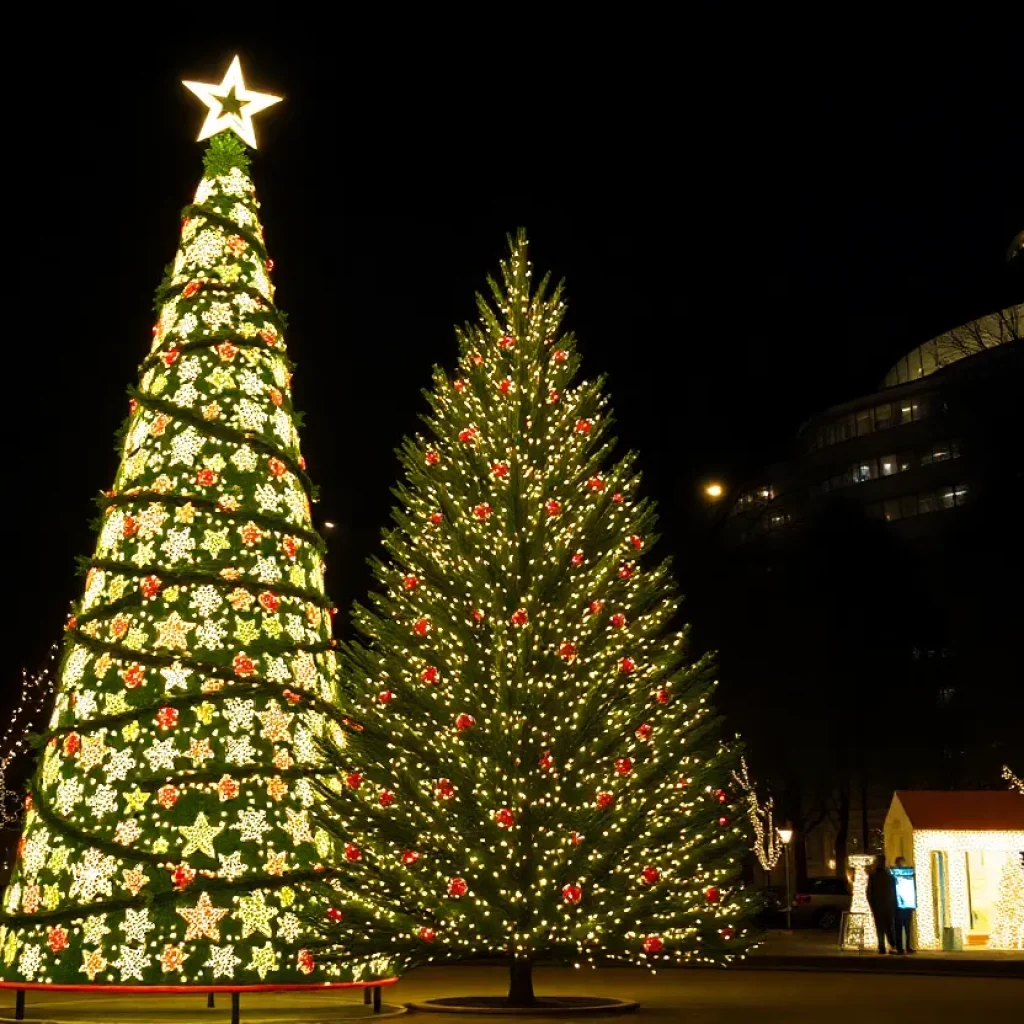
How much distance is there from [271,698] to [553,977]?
8.99 m

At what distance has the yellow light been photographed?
1599cm

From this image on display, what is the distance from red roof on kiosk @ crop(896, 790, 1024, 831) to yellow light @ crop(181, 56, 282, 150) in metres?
15.8

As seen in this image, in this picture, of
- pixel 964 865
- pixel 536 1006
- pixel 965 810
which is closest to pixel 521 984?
pixel 536 1006

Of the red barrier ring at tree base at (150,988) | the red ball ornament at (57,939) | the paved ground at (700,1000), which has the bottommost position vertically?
the paved ground at (700,1000)

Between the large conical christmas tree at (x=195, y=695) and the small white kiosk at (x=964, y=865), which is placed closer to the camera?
the large conical christmas tree at (x=195, y=695)

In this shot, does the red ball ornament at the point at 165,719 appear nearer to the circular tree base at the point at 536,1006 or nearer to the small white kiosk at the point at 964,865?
the circular tree base at the point at 536,1006

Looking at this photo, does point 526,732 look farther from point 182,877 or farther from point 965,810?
point 965,810

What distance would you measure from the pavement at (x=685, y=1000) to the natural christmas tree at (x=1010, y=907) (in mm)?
4276

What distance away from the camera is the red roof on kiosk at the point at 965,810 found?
81.1 feet

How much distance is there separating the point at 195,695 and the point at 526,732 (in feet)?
10.4

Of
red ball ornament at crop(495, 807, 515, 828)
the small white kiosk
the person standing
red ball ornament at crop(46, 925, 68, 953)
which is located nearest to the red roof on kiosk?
the small white kiosk

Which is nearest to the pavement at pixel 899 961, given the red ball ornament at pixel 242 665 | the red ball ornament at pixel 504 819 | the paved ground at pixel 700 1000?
the paved ground at pixel 700 1000

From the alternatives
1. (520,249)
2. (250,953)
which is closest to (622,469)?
(520,249)

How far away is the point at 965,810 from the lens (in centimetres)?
2503
